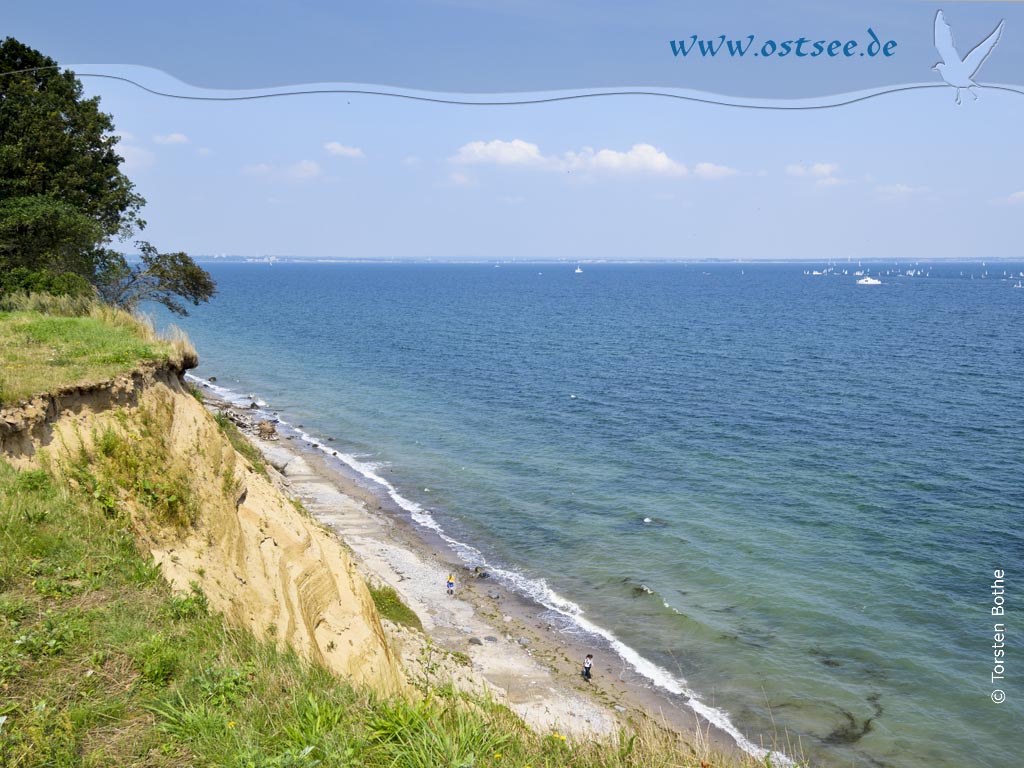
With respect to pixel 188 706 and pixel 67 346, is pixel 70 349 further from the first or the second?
pixel 188 706

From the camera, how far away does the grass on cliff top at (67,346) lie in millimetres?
11898

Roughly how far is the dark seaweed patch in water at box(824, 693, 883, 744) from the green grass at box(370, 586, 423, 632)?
12610 millimetres

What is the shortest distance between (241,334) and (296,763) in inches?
3994

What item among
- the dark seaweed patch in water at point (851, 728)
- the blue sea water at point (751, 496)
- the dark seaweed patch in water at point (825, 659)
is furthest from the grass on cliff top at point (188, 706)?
the dark seaweed patch in water at point (825, 659)

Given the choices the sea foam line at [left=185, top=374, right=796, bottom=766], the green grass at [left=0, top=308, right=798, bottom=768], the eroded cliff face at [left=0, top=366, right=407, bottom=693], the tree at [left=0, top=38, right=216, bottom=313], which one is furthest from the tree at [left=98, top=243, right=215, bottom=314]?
the green grass at [left=0, top=308, right=798, bottom=768]

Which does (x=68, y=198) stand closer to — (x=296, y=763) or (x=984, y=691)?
(x=296, y=763)

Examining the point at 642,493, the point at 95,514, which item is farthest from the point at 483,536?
the point at 95,514

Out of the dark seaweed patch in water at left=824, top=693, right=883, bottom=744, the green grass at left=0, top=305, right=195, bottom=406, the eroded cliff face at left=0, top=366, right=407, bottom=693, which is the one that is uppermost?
the green grass at left=0, top=305, right=195, bottom=406

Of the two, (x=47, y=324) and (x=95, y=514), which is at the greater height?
(x=47, y=324)

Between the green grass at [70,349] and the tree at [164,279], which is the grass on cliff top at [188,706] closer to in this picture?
the green grass at [70,349]

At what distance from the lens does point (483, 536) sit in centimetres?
3294

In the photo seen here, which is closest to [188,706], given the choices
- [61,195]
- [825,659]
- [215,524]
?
[215,524]

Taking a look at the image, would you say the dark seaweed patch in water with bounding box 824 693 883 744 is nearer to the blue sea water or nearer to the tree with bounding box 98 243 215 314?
the blue sea water

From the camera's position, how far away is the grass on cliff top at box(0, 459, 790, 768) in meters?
5.70
